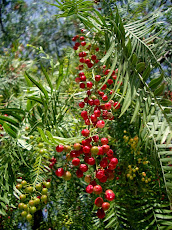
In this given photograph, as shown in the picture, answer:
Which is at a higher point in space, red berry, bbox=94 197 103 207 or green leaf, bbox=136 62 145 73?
green leaf, bbox=136 62 145 73

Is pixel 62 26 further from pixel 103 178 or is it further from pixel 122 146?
pixel 103 178

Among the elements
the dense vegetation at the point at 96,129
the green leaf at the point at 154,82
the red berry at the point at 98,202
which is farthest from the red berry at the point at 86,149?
the green leaf at the point at 154,82

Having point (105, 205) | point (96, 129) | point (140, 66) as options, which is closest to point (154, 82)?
point (140, 66)

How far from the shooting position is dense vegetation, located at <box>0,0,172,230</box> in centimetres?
50

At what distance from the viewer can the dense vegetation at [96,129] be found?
50 cm

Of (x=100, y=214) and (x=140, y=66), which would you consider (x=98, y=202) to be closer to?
(x=100, y=214)

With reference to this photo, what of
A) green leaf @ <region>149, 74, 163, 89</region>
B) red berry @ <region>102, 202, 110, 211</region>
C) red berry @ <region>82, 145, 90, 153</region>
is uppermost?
green leaf @ <region>149, 74, 163, 89</region>

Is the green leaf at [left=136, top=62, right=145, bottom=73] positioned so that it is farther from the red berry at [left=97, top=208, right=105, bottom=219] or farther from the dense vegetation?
the red berry at [left=97, top=208, right=105, bottom=219]

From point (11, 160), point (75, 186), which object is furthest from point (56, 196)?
point (11, 160)

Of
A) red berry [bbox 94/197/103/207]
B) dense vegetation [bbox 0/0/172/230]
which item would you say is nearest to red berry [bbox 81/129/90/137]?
dense vegetation [bbox 0/0/172/230]

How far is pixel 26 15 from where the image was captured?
357 centimetres

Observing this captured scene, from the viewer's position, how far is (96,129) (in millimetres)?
618

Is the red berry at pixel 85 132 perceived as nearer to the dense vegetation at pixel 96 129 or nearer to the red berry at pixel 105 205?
the dense vegetation at pixel 96 129

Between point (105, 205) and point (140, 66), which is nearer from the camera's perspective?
point (140, 66)
